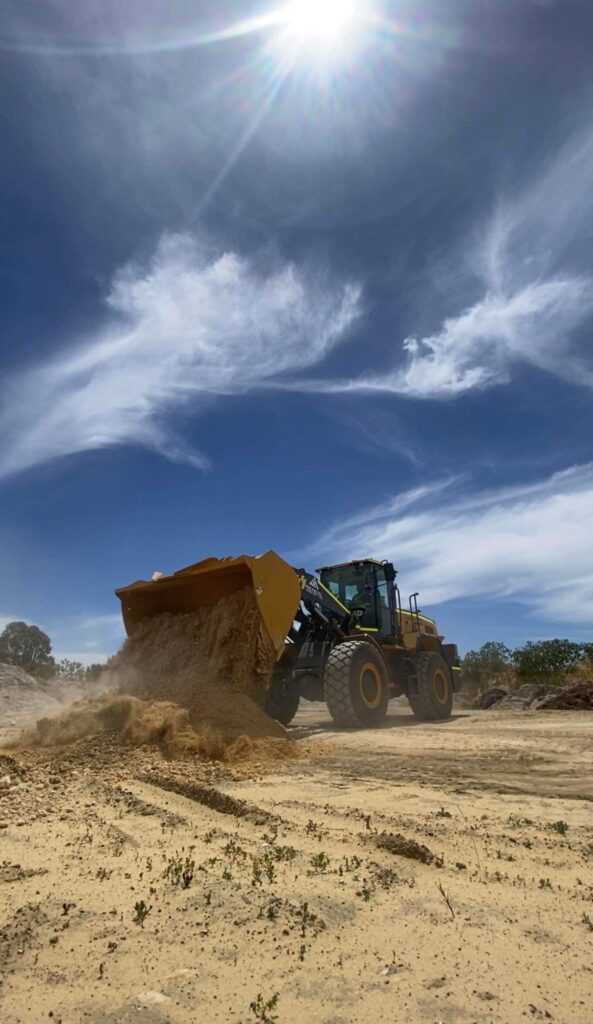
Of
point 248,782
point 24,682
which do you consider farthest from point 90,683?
point 24,682

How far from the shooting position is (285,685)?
33.7 feet

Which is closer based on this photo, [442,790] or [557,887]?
[557,887]

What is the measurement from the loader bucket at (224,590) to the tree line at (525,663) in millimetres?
20445

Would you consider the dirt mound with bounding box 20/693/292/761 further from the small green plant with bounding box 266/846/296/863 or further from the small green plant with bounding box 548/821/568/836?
the small green plant with bounding box 548/821/568/836

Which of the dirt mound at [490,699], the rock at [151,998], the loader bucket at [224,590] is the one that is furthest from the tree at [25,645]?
the rock at [151,998]

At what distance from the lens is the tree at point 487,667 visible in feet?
95.4

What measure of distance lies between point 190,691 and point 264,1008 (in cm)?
544

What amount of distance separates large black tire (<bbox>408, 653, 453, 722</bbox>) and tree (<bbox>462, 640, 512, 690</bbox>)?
56.8 feet

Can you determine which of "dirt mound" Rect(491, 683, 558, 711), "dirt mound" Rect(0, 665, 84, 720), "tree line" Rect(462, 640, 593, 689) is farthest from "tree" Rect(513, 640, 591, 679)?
"dirt mound" Rect(0, 665, 84, 720)

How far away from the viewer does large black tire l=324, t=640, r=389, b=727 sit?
8.98 metres

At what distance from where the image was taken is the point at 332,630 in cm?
1041

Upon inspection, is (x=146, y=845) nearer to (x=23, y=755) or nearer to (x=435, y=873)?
(x=435, y=873)

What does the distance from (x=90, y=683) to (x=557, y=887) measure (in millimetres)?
7174

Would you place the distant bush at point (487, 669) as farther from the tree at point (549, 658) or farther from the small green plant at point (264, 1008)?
the small green plant at point (264, 1008)
